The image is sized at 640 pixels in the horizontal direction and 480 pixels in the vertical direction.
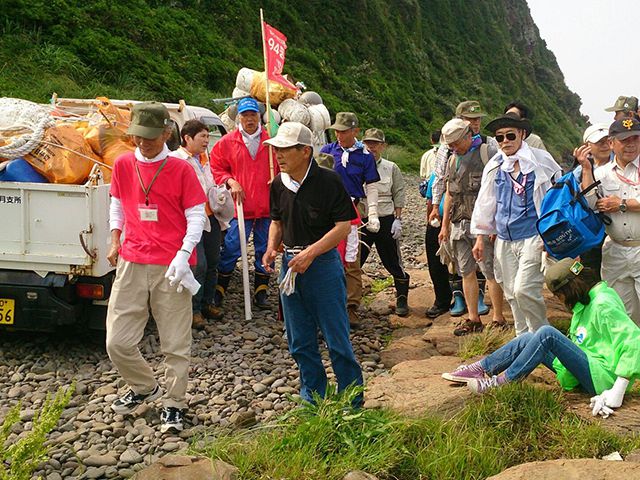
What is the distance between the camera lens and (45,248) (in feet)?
18.6

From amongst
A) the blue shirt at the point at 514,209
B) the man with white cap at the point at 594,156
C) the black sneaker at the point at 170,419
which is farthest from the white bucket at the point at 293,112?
the black sneaker at the point at 170,419

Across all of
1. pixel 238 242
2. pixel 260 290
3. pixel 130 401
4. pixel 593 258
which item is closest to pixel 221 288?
pixel 260 290

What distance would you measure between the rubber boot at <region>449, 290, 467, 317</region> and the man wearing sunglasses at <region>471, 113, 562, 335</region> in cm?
145

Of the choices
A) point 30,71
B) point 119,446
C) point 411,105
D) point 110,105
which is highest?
point 411,105

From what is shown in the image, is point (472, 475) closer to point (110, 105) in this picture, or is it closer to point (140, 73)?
point (110, 105)

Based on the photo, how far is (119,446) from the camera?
4418mm

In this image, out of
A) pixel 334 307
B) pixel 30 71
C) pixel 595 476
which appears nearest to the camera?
pixel 595 476

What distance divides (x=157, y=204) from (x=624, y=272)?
328 centimetres

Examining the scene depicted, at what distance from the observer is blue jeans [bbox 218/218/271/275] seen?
23.9ft

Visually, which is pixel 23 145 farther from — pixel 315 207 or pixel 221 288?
pixel 315 207

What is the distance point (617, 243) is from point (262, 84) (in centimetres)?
444

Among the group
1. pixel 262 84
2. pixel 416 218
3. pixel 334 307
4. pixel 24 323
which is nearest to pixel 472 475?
pixel 334 307

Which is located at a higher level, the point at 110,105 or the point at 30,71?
the point at 30,71

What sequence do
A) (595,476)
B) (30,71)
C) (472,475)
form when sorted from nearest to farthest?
(595,476) → (472,475) → (30,71)
